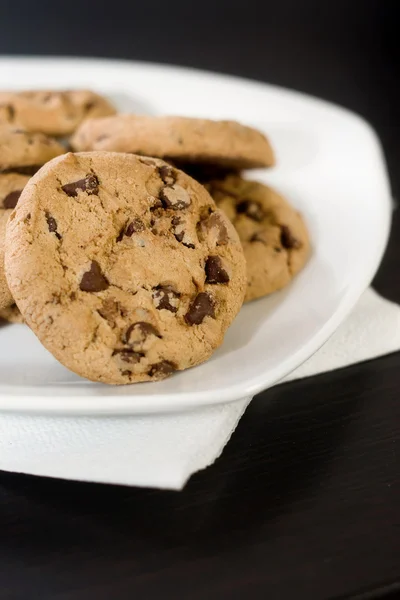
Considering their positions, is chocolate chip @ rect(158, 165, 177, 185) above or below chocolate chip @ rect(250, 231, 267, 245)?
above

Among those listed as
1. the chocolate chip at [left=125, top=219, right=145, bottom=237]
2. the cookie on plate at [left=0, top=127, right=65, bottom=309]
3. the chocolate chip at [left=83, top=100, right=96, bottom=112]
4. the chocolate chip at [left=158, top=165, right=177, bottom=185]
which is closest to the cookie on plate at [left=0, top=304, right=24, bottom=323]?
the cookie on plate at [left=0, top=127, right=65, bottom=309]

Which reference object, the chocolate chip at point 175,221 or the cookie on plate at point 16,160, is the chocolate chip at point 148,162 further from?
the cookie on plate at point 16,160

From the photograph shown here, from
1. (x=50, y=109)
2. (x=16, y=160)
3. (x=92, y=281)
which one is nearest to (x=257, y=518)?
(x=92, y=281)

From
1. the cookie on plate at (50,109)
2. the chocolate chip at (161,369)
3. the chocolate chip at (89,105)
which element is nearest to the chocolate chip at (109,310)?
the chocolate chip at (161,369)

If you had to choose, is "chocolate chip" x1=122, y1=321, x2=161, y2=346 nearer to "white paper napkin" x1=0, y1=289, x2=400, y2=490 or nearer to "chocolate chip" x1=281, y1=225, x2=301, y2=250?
"white paper napkin" x1=0, y1=289, x2=400, y2=490

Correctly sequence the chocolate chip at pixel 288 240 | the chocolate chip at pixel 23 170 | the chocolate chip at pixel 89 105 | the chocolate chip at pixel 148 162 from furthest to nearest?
the chocolate chip at pixel 89 105
the chocolate chip at pixel 288 240
the chocolate chip at pixel 23 170
the chocolate chip at pixel 148 162

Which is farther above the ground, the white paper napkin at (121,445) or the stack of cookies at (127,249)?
the stack of cookies at (127,249)

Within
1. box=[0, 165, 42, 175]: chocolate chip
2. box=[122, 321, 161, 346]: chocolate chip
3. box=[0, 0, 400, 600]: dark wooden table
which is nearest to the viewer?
box=[0, 0, 400, 600]: dark wooden table

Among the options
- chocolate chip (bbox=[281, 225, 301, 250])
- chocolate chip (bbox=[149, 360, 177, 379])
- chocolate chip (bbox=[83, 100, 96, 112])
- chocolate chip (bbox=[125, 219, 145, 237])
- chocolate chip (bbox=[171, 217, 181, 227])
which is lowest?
chocolate chip (bbox=[149, 360, 177, 379])

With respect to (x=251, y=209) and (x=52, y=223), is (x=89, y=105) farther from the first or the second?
(x=52, y=223)
